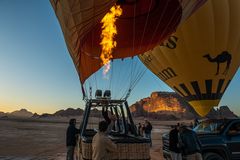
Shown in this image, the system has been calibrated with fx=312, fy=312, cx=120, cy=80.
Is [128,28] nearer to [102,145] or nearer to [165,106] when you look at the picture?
[102,145]

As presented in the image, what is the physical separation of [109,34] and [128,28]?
141 centimetres

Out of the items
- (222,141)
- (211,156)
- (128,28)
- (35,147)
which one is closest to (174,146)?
(211,156)

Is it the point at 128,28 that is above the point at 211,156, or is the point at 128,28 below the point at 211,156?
above

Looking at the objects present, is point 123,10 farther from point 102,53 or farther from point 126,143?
point 126,143

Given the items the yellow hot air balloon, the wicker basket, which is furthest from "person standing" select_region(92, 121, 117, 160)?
the yellow hot air balloon

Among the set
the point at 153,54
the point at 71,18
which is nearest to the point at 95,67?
the point at 71,18

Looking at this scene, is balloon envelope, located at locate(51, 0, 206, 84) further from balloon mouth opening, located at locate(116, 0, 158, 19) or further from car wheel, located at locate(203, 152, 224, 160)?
car wheel, located at locate(203, 152, 224, 160)

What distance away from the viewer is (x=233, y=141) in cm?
1054

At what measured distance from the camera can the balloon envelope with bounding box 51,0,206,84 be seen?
27.7ft

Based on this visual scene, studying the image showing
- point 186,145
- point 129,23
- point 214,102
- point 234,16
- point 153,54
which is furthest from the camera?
point 153,54

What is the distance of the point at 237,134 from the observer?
10.7 metres

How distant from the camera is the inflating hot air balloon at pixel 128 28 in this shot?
8500 mm

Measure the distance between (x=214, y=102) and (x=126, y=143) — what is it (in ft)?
50.7

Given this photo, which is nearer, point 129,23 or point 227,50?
point 129,23
